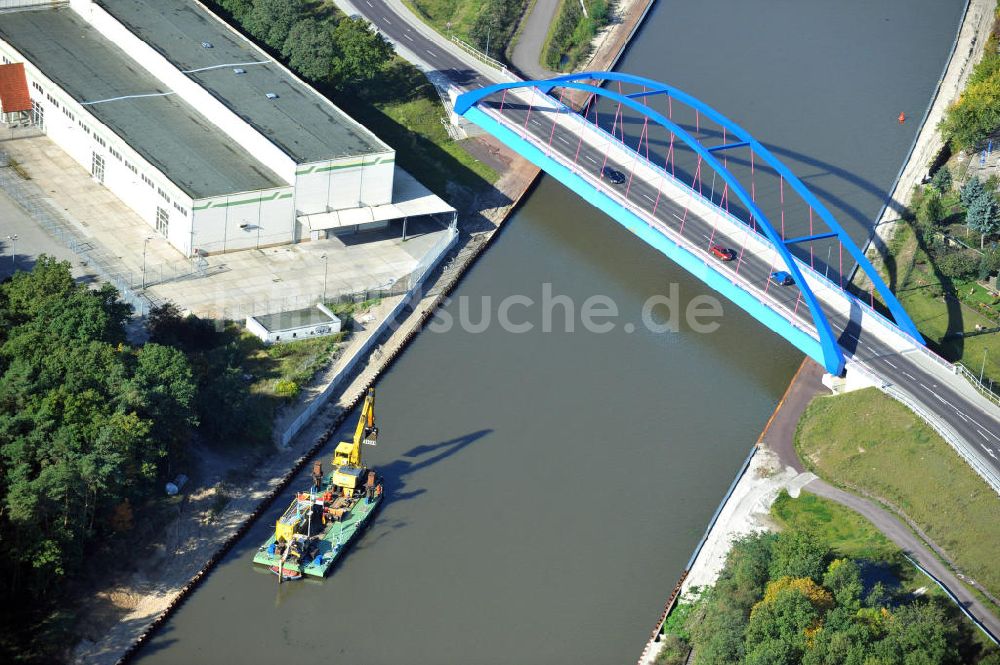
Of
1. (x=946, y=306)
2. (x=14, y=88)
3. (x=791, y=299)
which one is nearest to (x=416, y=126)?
(x=14, y=88)

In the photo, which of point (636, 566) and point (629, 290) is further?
point (629, 290)

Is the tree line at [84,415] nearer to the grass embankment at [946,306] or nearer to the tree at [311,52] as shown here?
the tree at [311,52]

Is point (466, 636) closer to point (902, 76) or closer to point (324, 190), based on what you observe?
point (324, 190)

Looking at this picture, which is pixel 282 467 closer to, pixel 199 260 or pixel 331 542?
pixel 331 542

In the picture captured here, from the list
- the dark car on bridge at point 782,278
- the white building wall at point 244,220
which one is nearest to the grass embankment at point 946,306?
the dark car on bridge at point 782,278

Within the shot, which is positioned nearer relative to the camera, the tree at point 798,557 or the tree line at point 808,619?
the tree line at point 808,619

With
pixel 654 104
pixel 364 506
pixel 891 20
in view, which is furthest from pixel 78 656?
pixel 891 20
